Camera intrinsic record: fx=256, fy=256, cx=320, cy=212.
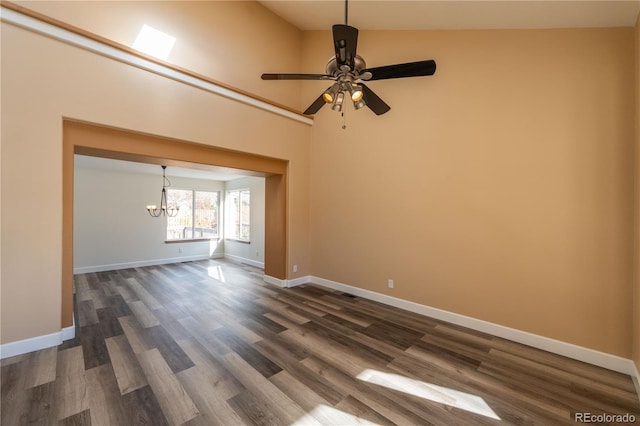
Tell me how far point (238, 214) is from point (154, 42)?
4.99 m

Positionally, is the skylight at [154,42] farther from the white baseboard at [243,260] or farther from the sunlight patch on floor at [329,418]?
the white baseboard at [243,260]

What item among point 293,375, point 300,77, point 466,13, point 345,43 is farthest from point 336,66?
point 293,375

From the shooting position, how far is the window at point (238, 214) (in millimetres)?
7363

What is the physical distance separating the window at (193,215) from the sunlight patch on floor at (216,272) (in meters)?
1.72

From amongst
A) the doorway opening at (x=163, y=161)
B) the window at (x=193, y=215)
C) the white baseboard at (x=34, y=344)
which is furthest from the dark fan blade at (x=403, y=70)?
the window at (x=193, y=215)

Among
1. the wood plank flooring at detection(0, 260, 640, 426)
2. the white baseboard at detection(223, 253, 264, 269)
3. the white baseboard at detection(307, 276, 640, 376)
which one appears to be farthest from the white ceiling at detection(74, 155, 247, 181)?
the white baseboard at detection(307, 276, 640, 376)

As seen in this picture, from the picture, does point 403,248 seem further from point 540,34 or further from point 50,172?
point 50,172

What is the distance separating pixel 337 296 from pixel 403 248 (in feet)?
4.55

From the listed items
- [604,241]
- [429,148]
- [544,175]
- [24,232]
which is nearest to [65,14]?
[24,232]

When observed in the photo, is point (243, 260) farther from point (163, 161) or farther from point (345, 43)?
point (345, 43)

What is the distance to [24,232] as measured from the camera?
2432 millimetres

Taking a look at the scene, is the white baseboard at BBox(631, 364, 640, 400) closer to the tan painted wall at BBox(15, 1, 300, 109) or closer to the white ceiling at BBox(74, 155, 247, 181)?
the tan painted wall at BBox(15, 1, 300, 109)

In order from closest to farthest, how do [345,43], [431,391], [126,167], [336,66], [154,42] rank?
[345,43], [431,391], [336,66], [154,42], [126,167]

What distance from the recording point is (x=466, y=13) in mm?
2875
